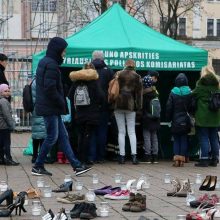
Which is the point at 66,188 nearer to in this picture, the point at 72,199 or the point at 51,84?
the point at 72,199

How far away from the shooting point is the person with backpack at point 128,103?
11742mm

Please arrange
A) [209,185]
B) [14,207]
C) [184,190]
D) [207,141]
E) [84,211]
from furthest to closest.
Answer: [207,141] < [209,185] < [184,190] < [14,207] < [84,211]

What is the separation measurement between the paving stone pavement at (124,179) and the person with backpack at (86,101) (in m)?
0.53

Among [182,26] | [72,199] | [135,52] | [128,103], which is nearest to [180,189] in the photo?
[72,199]

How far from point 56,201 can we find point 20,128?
1733cm

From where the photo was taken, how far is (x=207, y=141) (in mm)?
12023

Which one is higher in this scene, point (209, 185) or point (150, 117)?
point (150, 117)

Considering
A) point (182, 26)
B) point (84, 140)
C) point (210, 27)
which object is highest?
point (210, 27)

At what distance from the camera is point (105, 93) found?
12.1 meters

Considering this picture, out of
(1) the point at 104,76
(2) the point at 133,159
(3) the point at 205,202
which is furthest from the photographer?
(1) the point at 104,76

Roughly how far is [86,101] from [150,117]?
140 cm

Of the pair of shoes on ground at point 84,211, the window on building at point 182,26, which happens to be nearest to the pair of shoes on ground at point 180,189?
the pair of shoes on ground at point 84,211

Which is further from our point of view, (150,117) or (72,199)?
(150,117)

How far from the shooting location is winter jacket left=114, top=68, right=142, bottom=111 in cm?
1174
